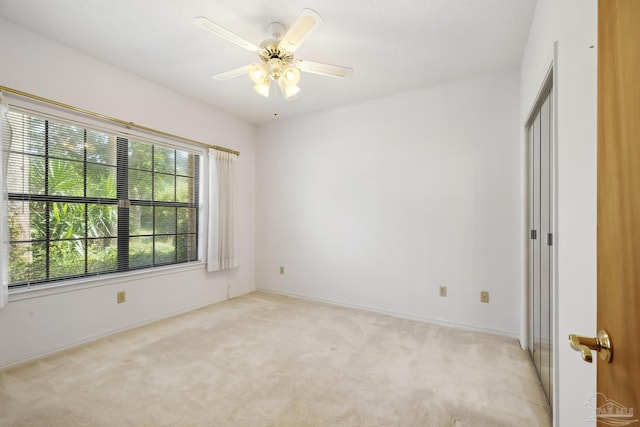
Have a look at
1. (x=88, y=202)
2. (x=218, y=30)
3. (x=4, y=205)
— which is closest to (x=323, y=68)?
(x=218, y=30)

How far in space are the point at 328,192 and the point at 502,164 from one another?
2068 millimetres

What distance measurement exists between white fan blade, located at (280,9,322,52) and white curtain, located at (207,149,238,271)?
224cm

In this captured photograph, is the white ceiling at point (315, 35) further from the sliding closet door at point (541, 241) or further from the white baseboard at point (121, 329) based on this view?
the white baseboard at point (121, 329)

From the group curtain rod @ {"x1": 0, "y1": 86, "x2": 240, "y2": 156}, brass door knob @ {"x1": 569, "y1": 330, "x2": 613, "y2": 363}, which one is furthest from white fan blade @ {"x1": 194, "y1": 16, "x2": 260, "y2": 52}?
brass door knob @ {"x1": 569, "y1": 330, "x2": 613, "y2": 363}

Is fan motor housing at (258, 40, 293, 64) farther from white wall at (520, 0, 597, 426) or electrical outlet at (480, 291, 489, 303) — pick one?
electrical outlet at (480, 291, 489, 303)

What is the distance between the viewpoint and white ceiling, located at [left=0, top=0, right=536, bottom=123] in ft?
6.64

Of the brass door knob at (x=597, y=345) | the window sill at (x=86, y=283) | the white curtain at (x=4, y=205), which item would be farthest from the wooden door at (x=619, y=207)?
the window sill at (x=86, y=283)

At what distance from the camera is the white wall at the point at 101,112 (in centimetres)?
225

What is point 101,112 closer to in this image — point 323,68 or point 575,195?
point 323,68

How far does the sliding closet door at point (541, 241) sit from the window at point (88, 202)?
369 centimetres

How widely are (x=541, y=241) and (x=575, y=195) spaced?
44.4 inches

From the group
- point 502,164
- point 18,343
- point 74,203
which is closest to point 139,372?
point 18,343

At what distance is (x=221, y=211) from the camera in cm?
390

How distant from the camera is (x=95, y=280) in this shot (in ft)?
8.91
